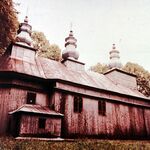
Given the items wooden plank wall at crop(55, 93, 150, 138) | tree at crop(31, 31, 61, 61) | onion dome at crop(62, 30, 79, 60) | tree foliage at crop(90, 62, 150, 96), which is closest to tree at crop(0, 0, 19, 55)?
wooden plank wall at crop(55, 93, 150, 138)

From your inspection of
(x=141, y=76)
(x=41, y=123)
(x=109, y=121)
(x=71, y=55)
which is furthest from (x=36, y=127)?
(x=141, y=76)

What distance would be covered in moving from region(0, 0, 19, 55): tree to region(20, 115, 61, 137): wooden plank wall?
7132 millimetres

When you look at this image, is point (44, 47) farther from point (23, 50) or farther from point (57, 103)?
point (57, 103)

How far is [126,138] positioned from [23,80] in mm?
10904

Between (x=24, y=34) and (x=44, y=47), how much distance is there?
10.8 m

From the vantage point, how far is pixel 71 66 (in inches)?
832

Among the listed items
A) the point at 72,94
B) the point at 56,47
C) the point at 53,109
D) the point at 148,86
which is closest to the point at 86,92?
the point at 72,94

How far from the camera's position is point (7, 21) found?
49.0 feet

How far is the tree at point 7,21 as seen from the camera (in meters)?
13.8

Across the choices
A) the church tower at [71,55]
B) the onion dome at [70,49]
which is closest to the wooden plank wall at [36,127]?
the church tower at [71,55]

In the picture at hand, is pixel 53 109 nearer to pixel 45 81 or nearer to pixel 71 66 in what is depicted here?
pixel 45 81

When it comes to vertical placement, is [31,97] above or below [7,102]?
above

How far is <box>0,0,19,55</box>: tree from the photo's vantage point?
13762 millimetres

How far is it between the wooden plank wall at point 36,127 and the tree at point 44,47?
17.8 meters
